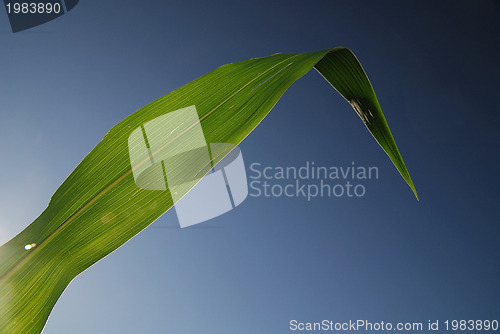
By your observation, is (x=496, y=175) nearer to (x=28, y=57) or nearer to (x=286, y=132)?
(x=286, y=132)

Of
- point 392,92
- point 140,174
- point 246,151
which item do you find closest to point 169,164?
point 140,174

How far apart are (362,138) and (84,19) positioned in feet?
2.77

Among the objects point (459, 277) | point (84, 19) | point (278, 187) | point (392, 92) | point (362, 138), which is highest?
point (84, 19)

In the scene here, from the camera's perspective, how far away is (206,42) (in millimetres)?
1275
